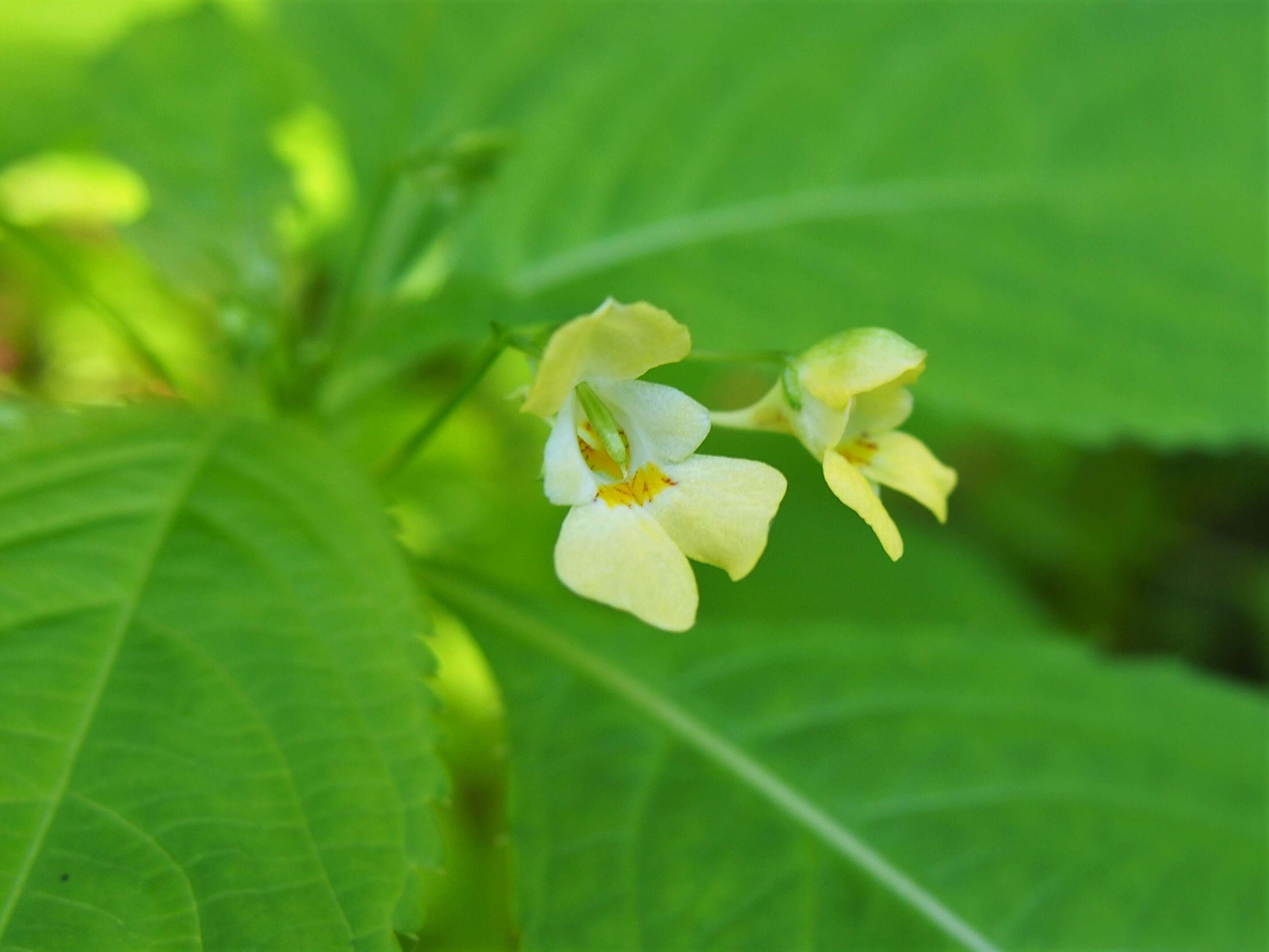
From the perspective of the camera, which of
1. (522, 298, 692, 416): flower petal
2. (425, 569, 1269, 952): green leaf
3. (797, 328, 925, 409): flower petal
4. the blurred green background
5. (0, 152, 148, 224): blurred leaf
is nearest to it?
(522, 298, 692, 416): flower petal

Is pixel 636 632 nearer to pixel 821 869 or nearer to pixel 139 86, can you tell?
pixel 821 869

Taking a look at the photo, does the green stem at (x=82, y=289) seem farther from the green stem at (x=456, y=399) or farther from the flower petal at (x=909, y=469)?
the flower petal at (x=909, y=469)

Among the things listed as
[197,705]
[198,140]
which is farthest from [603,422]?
[198,140]

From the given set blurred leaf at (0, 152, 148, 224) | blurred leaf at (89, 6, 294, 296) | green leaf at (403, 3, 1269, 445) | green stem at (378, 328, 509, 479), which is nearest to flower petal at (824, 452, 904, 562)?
green stem at (378, 328, 509, 479)

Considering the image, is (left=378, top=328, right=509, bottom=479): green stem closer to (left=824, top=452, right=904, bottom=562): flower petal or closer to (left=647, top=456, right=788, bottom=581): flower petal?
(left=647, top=456, right=788, bottom=581): flower petal

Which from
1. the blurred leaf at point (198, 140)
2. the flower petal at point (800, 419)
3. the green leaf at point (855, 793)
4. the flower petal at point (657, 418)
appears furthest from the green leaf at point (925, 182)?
the flower petal at point (657, 418)

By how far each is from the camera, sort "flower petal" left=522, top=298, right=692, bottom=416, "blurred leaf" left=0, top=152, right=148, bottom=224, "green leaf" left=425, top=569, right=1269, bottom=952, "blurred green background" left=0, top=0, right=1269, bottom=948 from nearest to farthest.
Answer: "flower petal" left=522, top=298, right=692, bottom=416 < "green leaf" left=425, top=569, right=1269, bottom=952 < "blurred green background" left=0, top=0, right=1269, bottom=948 < "blurred leaf" left=0, top=152, right=148, bottom=224
